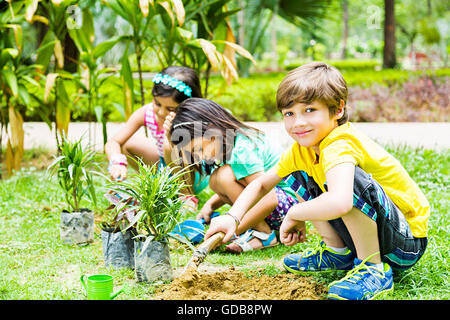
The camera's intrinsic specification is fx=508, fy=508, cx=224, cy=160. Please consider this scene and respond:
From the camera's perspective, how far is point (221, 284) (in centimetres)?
183

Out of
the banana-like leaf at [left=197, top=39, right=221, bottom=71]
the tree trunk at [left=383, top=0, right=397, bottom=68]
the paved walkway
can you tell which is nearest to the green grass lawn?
the banana-like leaf at [left=197, top=39, right=221, bottom=71]

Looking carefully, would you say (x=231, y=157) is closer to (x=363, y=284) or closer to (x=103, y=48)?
(x=363, y=284)

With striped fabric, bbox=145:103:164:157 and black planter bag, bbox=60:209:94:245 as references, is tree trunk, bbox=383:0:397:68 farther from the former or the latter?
black planter bag, bbox=60:209:94:245

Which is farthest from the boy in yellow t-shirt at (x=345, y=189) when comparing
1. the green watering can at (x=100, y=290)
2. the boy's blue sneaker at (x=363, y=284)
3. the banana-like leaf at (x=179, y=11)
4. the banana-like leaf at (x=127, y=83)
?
the banana-like leaf at (x=127, y=83)

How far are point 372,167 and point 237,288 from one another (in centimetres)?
63

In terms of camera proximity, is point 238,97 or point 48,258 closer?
point 48,258

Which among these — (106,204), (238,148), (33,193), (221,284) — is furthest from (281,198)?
(33,193)

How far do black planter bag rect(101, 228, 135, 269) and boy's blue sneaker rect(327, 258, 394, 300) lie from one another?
81 cm

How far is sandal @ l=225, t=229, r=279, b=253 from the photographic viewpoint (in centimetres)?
230

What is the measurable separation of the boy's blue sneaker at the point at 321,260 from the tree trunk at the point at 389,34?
27.5 ft

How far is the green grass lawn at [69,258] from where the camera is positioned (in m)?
1.79
